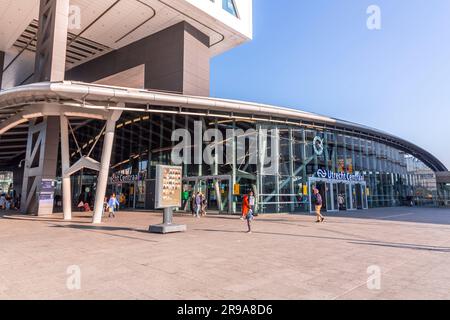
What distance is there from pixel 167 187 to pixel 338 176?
1891 cm

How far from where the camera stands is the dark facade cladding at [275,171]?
69.8 ft

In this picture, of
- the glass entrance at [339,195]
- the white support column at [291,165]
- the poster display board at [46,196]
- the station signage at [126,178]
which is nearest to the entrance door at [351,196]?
the glass entrance at [339,195]

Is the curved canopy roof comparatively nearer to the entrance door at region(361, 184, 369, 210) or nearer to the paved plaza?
the paved plaza

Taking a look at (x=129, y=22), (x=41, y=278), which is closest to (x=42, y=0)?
(x=129, y=22)

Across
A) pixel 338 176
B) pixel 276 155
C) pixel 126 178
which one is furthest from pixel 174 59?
pixel 338 176

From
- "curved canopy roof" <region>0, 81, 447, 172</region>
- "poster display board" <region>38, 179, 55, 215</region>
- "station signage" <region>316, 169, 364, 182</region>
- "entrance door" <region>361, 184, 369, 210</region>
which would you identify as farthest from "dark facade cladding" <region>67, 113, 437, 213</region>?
"poster display board" <region>38, 179, 55, 215</region>

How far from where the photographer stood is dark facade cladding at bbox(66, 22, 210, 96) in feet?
84.6

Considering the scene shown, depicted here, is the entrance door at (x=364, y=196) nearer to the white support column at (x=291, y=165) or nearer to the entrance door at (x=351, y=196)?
the entrance door at (x=351, y=196)

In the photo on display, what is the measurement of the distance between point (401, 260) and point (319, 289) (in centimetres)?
336

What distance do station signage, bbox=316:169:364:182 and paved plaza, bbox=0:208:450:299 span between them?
14.1m

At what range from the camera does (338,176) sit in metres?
26.5

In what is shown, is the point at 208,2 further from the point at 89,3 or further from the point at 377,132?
the point at 377,132

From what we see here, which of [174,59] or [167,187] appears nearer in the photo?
[167,187]

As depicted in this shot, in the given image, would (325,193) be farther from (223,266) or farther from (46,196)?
(223,266)
